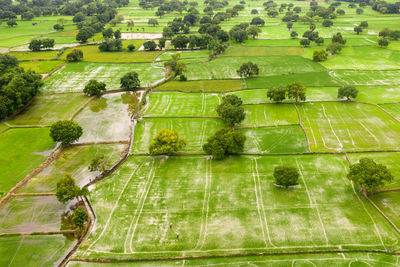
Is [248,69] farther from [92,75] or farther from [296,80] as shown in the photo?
[92,75]

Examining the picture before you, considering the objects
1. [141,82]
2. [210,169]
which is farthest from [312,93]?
[141,82]

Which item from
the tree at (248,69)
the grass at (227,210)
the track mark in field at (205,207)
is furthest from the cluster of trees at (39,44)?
the track mark in field at (205,207)

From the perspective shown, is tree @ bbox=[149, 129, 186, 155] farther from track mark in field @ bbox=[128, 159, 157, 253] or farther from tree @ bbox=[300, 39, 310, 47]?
tree @ bbox=[300, 39, 310, 47]

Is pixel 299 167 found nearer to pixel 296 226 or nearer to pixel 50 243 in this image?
pixel 296 226

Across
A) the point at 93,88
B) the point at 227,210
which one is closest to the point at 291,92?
the point at 227,210

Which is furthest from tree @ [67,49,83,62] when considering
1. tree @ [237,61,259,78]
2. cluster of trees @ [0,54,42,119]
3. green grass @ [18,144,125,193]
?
tree @ [237,61,259,78]
